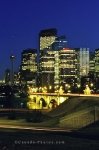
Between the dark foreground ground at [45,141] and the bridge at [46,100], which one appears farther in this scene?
the bridge at [46,100]

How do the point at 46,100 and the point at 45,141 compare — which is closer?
the point at 45,141

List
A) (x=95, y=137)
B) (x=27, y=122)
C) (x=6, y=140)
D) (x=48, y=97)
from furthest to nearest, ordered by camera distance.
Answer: (x=48, y=97)
(x=27, y=122)
(x=95, y=137)
(x=6, y=140)

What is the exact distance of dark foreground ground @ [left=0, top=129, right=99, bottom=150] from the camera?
6322 centimetres

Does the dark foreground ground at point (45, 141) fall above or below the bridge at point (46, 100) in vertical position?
below

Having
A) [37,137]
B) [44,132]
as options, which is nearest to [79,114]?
[44,132]

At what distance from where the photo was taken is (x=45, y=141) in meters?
70.1

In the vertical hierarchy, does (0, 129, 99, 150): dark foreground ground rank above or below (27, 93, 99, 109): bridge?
below

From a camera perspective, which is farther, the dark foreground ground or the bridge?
the bridge

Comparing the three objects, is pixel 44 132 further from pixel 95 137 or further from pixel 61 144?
pixel 61 144

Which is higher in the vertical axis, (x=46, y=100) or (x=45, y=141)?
(x=46, y=100)

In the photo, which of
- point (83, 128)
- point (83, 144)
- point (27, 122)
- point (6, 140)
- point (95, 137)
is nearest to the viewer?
point (83, 144)

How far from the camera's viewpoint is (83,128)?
90.4 metres

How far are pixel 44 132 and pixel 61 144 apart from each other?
15.6 m

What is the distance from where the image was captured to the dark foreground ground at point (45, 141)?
63.2 metres
